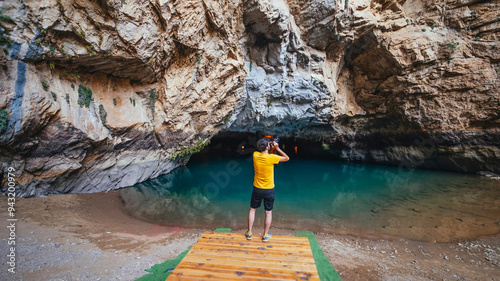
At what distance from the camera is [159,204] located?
7.26 m

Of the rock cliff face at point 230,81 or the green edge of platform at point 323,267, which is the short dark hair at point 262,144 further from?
the rock cliff face at point 230,81

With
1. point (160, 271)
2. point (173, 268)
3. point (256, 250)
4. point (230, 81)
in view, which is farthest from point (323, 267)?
point (230, 81)

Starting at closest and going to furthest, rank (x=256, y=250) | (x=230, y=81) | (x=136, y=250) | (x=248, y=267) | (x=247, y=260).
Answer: (x=248, y=267)
(x=247, y=260)
(x=256, y=250)
(x=136, y=250)
(x=230, y=81)

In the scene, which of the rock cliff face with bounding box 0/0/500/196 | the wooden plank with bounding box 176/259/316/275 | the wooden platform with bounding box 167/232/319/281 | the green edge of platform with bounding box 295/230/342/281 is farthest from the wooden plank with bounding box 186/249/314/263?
the rock cliff face with bounding box 0/0/500/196

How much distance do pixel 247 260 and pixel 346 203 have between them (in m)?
6.39

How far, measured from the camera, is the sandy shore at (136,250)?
301 cm

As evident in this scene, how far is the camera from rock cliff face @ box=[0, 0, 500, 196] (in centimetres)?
546

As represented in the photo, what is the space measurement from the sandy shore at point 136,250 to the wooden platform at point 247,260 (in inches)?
48.3

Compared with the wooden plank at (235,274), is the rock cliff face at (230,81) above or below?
above

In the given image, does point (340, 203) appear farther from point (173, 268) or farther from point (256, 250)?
point (173, 268)

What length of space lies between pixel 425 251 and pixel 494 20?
1272 cm

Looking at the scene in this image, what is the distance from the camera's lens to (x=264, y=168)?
3033 millimetres

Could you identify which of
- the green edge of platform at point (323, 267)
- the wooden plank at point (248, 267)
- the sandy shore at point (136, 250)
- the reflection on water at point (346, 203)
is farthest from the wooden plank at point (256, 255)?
the reflection on water at point (346, 203)

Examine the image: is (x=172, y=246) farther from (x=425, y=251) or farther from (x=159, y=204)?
(x=425, y=251)
